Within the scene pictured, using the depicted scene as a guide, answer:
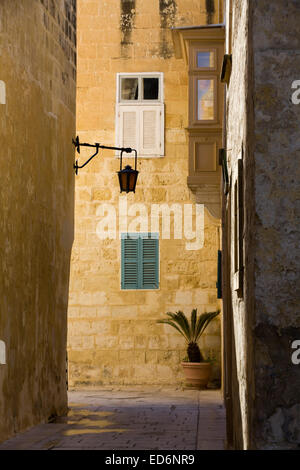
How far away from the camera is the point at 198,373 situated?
1548cm

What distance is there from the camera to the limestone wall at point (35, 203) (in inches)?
347

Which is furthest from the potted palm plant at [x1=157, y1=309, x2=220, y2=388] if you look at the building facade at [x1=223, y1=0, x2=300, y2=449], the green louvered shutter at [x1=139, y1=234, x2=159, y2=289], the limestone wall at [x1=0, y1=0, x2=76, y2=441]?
the building facade at [x1=223, y1=0, x2=300, y2=449]

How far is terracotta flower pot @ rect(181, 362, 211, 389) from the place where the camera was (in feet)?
50.7

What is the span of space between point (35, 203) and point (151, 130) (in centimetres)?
716

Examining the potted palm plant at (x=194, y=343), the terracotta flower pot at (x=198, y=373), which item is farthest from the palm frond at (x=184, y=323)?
the terracotta flower pot at (x=198, y=373)

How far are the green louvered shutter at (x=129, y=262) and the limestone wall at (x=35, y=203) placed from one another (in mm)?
4421

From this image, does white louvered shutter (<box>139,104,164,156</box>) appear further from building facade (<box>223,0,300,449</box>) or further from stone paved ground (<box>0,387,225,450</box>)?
building facade (<box>223,0,300,449</box>)

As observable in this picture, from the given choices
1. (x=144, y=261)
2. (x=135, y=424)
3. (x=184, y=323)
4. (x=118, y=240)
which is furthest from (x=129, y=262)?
(x=135, y=424)

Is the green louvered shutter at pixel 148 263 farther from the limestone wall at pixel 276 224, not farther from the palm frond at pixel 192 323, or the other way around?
the limestone wall at pixel 276 224

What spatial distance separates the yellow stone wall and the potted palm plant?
0.80ft

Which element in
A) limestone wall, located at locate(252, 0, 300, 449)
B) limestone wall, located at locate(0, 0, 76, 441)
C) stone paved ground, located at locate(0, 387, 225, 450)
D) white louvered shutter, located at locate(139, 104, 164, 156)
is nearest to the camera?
limestone wall, located at locate(252, 0, 300, 449)

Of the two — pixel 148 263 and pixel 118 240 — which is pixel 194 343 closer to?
pixel 148 263
